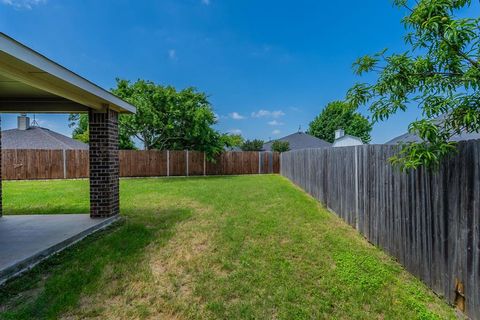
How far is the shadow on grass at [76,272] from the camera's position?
2.63m

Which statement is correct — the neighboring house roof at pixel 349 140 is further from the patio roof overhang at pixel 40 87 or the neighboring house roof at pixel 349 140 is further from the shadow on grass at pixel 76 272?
the shadow on grass at pixel 76 272

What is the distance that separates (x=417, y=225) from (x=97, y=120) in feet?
19.0

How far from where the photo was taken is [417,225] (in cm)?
316

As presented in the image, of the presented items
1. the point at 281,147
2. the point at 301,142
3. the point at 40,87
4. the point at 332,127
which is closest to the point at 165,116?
the point at 40,87

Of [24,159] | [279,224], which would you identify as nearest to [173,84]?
[24,159]

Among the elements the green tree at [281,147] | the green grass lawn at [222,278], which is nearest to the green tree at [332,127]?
the green tree at [281,147]

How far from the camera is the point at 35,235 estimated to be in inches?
175

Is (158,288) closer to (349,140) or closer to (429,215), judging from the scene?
(429,215)

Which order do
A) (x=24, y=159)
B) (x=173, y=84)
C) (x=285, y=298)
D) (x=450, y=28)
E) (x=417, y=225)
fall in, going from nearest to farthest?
(x=450, y=28)
(x=285, y=298)
(x=417, y=225)
(x=24, y=159)
(x=173, y=84)

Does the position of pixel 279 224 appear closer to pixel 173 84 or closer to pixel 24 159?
pixel 173 84

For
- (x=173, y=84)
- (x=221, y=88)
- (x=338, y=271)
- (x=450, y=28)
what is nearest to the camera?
(x=450, y=28)

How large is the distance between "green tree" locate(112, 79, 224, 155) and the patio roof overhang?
9560mm

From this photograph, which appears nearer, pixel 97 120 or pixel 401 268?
pixel 401 268

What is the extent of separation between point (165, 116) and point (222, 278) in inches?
581
